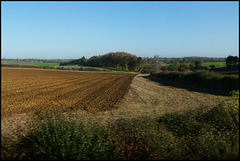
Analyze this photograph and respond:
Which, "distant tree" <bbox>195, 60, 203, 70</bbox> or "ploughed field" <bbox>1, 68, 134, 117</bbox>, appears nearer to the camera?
"ploughed field" <bbox>1, 68, 134, 117</bbox>

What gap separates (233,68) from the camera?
1706cm

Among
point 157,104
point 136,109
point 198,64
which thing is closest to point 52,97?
point 136,109

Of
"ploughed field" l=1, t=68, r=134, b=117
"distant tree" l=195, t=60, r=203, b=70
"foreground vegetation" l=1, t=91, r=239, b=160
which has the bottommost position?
"ploughed field" l=1, t=68, r=134, b=117

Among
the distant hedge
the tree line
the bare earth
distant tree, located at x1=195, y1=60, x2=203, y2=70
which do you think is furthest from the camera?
the tree line

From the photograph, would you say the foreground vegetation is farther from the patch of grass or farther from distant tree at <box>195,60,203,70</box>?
distant tree at <box>195,60,203,70</box>

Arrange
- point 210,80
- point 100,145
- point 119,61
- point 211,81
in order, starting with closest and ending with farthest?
point 100,145
point 211,81
point 210,80
point 119,61

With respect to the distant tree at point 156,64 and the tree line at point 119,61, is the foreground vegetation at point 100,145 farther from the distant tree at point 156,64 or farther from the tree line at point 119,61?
the tree line at point 119,61

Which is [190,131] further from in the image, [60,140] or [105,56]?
[105,56]

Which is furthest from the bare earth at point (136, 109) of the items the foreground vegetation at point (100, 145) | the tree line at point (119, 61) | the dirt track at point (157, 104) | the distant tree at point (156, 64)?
the tree line at point (119, 61)

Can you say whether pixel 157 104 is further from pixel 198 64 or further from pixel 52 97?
pixel 198 64

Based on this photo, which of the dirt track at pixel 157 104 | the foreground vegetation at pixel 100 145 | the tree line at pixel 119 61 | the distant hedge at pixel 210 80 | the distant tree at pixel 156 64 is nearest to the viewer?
the foreground vegetation at pixel 100 145

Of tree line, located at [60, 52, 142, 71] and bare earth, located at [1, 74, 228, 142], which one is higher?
tree line, located at [60, 52, 142, 71]

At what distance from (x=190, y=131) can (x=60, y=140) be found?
4.64 metres

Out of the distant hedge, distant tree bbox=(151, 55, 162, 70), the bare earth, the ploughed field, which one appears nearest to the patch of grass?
the distant hedge
